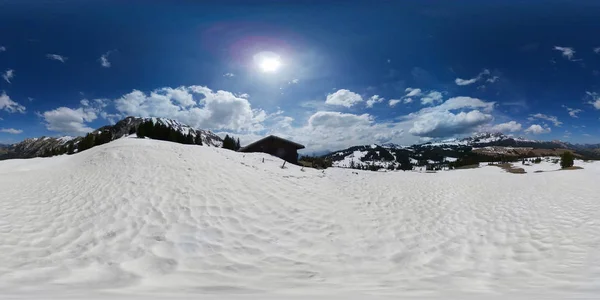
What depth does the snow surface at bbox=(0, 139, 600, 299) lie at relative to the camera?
597 cm

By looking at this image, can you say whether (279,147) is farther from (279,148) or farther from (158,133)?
(158,133)

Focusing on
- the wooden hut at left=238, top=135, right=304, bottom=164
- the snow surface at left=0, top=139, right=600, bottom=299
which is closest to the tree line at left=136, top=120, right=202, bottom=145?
the wooden hut at left=238, top=135, right=304, bottom=164

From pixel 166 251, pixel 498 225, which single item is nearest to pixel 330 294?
pixel 166 251

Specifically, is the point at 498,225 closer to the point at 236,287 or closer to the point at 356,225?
the point at 356,225

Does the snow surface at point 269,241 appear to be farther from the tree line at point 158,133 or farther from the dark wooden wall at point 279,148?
the tree line at point 158,133

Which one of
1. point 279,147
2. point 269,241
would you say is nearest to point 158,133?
point 279,147

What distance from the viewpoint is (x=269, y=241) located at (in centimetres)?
950

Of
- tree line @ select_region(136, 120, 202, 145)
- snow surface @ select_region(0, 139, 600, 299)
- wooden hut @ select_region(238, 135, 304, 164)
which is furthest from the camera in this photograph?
tree line @ select_region(136, 120, 202, 145)

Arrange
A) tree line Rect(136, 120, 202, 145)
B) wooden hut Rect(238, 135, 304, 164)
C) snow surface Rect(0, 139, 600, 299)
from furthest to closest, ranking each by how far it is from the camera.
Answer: tree line Rect(136, 120, 202, 145) → wooden hut Rect(238, 135, 304, 164) → snow surface Rect(0, 139, 600, 299)

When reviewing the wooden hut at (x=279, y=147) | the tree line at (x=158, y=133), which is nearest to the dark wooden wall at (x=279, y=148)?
the wooden hut at (x=279, y=147)

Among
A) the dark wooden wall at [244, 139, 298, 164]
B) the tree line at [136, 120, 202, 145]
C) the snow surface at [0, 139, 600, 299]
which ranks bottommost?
the snow surface at [0, 139, 600, 299]

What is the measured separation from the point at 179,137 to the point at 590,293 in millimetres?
91885

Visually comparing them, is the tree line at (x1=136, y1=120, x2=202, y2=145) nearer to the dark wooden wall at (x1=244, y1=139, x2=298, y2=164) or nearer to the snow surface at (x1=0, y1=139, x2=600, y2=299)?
the dark wooden wall at (x1=244, y1=139, x2=298, y2=164)

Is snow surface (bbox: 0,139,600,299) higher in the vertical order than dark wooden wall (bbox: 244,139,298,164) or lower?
lower
